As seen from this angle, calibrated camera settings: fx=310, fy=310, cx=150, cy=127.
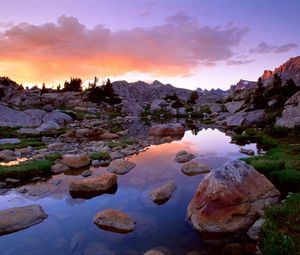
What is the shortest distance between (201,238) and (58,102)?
6975 centimetres

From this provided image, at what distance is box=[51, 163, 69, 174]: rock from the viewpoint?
2136 centimetres

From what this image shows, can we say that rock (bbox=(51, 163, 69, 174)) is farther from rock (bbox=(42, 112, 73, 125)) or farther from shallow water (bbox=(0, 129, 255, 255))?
rock (bbox=(42, 112, 73, 125))

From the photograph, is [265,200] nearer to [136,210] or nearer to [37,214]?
[136,210]

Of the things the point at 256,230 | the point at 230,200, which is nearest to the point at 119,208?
the point at 230,200

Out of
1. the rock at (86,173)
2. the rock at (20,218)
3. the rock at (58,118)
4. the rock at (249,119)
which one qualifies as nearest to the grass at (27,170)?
the rock at (86,173)

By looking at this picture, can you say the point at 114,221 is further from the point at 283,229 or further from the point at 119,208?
the point at 283,229

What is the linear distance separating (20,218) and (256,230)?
9.75m

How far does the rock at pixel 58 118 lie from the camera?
52.9 m

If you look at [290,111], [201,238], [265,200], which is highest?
[290,111]

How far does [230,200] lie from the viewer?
40.9ft

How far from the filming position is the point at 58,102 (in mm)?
76312

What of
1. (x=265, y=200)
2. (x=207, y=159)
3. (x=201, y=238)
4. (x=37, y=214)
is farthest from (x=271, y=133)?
(x=37, y=214)

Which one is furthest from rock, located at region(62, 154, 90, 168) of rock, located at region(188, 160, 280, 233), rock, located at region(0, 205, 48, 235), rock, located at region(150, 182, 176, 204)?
rock, located at region(188, 160, 280, 233)

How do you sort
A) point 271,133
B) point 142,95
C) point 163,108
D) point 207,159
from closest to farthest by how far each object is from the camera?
point 207,159 → point 271,133 → point 163,108 → point 142,95
